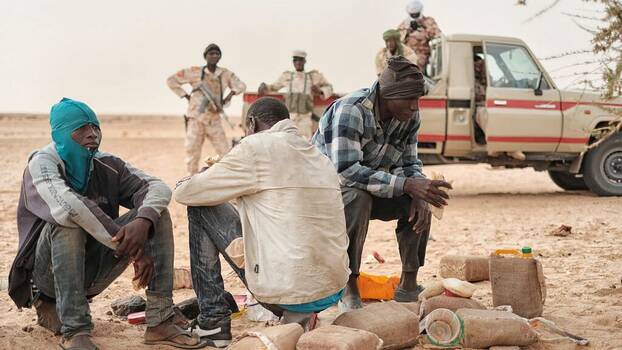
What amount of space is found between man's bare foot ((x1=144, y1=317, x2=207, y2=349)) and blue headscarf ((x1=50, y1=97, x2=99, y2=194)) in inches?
33.1

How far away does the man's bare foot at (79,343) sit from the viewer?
3.99m

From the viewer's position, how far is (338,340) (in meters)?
3.66

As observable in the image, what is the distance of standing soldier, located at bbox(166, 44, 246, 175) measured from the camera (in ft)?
40.3

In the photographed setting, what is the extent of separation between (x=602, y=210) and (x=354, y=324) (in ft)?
21.7

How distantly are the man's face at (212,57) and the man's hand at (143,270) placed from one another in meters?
8.36

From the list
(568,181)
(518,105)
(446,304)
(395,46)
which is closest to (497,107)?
(518,105)

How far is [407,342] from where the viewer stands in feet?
13.7

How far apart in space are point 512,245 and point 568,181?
5.46 metres

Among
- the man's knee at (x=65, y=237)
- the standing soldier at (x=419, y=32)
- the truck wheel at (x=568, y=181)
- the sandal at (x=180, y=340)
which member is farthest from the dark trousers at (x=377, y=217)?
the truck wheel at (x=568, y=181)

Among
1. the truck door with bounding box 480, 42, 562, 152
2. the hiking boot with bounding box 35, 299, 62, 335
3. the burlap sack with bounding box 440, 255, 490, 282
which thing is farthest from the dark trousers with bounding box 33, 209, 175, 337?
the truck door with bounding box 480, 42, 562, 152

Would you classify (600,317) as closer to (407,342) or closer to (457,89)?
(407,342)

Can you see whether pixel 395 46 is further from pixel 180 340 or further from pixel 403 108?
pixel 180 340

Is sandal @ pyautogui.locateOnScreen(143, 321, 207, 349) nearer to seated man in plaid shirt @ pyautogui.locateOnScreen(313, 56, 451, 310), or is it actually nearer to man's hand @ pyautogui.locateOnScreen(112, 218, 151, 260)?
man's hand @ pyautogui.locateOnScreen(112, 218, 151, 260)

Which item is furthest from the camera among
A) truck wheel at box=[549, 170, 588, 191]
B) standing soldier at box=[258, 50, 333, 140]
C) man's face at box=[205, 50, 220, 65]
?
truck wheel at box=[549, 170, 588, 191]
